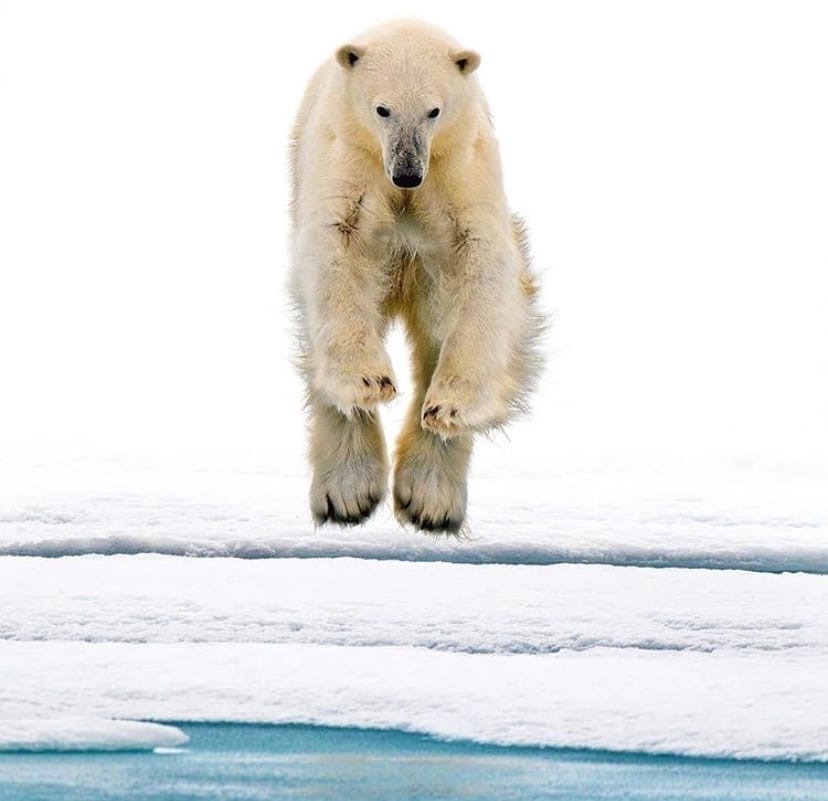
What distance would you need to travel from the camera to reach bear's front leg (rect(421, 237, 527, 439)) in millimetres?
2949

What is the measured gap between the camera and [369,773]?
2850 mm

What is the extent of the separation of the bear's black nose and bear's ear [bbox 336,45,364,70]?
29 centimetres

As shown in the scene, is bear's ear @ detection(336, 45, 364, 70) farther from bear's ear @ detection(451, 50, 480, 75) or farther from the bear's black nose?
the bear's black nose

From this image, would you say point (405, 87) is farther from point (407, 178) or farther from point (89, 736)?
point (89, 736)

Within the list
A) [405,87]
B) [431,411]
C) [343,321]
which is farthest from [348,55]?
[431,411]

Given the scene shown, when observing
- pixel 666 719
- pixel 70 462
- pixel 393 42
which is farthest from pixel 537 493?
pixel 393 42

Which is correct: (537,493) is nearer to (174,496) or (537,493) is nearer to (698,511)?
(698,511)

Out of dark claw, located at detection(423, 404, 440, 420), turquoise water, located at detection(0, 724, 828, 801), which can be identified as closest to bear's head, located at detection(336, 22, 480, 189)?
dark claw, located at detection(423, 404, 440, 420)

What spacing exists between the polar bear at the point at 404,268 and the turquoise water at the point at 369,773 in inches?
17.1

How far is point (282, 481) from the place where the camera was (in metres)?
4.84

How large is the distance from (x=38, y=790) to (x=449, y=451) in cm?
98

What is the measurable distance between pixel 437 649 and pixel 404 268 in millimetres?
738

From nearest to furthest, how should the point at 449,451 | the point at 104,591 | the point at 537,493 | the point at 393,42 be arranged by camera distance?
the point at 393,42
the point at 449,451
the point at 104,591
the point at 537,493

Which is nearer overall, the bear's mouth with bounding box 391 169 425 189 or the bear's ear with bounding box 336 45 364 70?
the bear's mouth with bounding box 391 169 425 189
